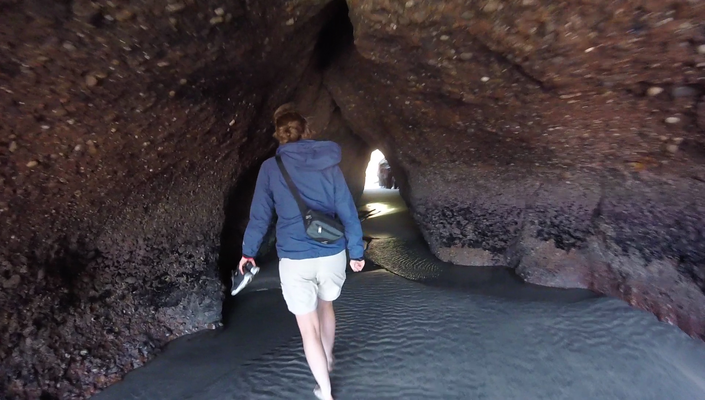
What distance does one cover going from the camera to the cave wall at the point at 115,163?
1930 millimetres

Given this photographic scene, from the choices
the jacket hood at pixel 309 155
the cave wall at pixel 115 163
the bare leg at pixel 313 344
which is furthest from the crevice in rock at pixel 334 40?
the bare leg at pixel 313 344

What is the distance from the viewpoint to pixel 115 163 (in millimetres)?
2539

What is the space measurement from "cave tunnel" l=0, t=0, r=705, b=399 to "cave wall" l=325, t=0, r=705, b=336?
0.05ft

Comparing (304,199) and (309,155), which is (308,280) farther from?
(309,155)

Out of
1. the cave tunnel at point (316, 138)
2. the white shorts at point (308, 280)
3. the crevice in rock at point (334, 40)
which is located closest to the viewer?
the white shorts at point (308, 280)

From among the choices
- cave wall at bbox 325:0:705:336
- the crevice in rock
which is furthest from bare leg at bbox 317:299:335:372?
the crevice in rock

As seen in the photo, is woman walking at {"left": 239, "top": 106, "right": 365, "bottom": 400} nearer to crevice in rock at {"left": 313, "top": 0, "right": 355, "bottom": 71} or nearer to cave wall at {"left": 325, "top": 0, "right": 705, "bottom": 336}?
cave wall at {"left": 325, "top": 0, "right": 705, "bottom": 336}

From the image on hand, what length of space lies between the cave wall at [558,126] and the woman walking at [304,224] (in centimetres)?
121

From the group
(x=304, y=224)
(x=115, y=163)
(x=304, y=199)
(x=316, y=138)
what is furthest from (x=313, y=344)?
(x=115, y=163)

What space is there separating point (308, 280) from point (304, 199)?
419mm

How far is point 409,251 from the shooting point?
4.85 meters

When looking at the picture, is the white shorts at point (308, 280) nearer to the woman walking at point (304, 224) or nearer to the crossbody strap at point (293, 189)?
the woman walking at point (304, 224)

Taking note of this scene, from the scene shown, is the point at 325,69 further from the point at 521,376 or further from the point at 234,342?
the point at 521,376

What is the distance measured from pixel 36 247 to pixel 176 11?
1700 millimetres
